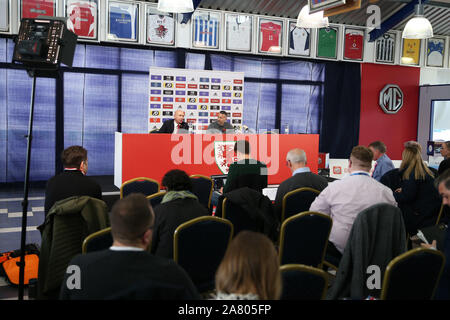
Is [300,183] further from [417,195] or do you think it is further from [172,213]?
[172,213]

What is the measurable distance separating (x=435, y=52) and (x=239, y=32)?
5.39 meters

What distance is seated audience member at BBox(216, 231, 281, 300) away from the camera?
1.38m

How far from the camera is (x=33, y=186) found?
810cm

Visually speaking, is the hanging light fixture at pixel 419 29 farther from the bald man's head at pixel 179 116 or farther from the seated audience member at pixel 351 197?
the bald man's head at pixel 179 116

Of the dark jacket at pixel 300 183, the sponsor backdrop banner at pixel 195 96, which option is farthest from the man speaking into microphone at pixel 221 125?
the dark jacket at pixel 300 183

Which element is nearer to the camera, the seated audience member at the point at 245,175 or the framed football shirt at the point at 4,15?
the seated audience member at the point at 245,175

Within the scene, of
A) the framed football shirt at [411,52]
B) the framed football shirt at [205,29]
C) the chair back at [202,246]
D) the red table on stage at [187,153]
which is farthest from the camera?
the framed football shirt at [411,52]

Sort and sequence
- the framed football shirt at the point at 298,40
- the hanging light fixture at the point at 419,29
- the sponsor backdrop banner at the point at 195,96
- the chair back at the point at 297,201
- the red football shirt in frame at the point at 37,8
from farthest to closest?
1. the framed football shirt at the point at 298,40
2. the sponsor backdrop banner at the point at 195,96
3. the red football shirt in frame at the point at 37,8
4. the hanging light fixture at the point at 419,29
5. the chair back at the point at 297,201

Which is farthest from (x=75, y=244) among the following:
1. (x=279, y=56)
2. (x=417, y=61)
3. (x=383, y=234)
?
(x=417, y=61)

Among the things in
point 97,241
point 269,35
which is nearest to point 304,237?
point 97,241

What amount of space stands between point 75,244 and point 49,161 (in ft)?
19.1

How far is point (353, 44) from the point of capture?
1039 cm

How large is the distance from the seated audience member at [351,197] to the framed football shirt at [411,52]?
875 cm

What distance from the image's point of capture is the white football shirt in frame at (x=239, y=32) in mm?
9195
